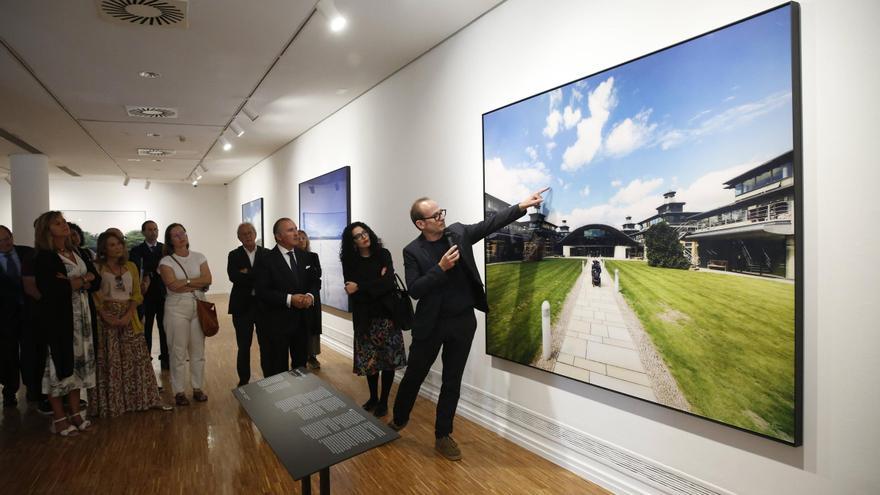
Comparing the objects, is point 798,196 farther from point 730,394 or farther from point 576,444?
point 576,444

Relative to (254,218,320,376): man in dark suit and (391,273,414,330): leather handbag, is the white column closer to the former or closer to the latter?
(254,218,320,376): man in dark suit

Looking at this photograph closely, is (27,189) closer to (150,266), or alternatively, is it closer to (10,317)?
(150,266)

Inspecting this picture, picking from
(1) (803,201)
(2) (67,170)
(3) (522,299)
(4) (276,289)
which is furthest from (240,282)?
(2) (67,170)

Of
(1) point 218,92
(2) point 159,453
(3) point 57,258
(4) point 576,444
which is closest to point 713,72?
(4) point 576,444

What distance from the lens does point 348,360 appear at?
579 cm

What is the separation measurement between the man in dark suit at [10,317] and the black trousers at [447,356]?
11.0 ft

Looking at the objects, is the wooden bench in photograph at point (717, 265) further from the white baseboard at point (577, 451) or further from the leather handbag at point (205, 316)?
the leather handbag at point (205, 316)

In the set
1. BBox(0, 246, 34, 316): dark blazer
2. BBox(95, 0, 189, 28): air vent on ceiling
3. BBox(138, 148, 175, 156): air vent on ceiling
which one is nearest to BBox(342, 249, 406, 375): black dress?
BBox(95, 0, 189, 28): air vent on ceiling

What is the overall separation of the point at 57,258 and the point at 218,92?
254 centimetres

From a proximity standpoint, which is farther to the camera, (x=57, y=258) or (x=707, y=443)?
(x=57, y=258)

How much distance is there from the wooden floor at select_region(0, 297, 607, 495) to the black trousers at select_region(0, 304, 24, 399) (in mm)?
438

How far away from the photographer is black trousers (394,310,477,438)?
117 inches

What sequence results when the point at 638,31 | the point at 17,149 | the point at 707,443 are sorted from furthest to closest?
the point at 17,149, the point at 638,31, the point at 707,443

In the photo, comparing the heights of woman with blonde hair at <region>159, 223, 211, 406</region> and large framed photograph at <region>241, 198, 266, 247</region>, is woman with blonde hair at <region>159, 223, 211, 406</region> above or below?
below
